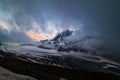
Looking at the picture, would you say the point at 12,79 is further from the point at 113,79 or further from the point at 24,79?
the point at 113,79

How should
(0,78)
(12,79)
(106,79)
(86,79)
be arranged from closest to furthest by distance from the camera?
1. (0,78)
2. (12,79)
3. (86,79)
4. (106,79)

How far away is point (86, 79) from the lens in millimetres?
107250

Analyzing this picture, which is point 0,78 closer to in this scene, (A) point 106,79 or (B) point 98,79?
(B) point 98,79

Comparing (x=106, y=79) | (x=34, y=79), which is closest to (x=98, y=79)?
(x=106, y=79)

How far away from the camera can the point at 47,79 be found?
71438mm

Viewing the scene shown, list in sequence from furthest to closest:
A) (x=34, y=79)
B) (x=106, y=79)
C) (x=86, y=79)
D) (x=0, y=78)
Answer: (x=106, y=79)
(x=86, y=79)
(x=34, y=79)
(x=0, y=78)

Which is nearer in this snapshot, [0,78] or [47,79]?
[0,78]

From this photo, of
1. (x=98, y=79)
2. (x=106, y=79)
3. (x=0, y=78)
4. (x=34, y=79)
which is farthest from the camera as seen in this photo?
(x=106, y=79)

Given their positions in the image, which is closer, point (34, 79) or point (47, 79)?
point (34, 79)

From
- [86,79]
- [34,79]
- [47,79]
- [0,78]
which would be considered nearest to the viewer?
[0,78]

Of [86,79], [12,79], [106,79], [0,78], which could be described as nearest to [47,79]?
[12,79]

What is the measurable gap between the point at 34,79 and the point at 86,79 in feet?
162

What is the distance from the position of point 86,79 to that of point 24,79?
5354 cm

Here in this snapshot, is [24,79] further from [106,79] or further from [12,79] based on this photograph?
[106,79]
